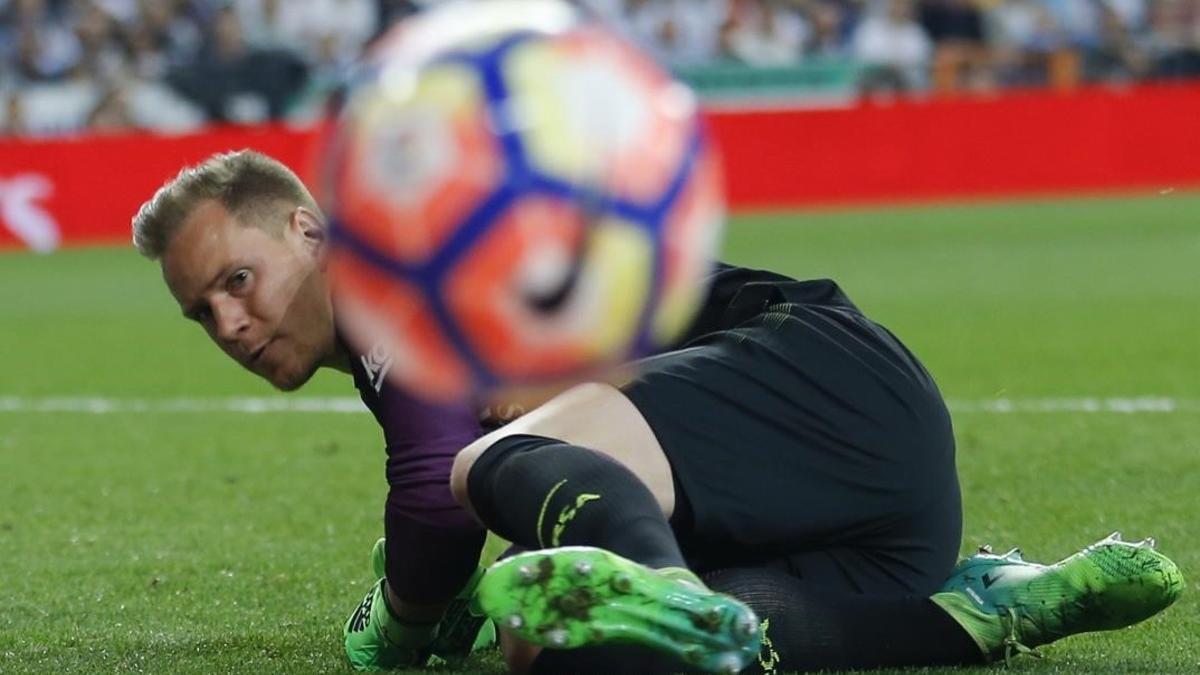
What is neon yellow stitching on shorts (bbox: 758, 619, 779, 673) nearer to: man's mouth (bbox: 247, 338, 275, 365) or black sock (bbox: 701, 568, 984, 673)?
black sock (bbox: 701, 568, 984, 673)

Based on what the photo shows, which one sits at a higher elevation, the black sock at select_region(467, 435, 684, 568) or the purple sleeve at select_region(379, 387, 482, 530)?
the black sock at select_region(467, 435, 684, 568)

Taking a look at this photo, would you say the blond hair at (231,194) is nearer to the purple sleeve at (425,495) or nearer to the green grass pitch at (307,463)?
the purple sleeve at (425,495)

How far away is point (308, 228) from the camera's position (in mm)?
3471

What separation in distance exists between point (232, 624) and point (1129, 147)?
14.6 metres

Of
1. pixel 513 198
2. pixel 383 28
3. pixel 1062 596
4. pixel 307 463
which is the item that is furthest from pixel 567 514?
pixel 383 28

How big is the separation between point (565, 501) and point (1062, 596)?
3.47 feet

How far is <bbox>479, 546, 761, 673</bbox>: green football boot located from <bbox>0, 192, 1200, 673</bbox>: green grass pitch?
1.10m

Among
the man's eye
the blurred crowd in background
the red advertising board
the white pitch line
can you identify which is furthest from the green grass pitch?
the blurred crowd in background

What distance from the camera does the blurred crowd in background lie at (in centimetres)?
1823

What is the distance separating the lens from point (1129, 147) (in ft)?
58.3

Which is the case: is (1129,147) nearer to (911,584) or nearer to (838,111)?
(838,111)

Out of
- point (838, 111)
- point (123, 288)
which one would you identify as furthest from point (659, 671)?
point (838, 111)

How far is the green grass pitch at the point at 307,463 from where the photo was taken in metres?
4.18

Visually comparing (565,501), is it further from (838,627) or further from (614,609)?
(838,627)
